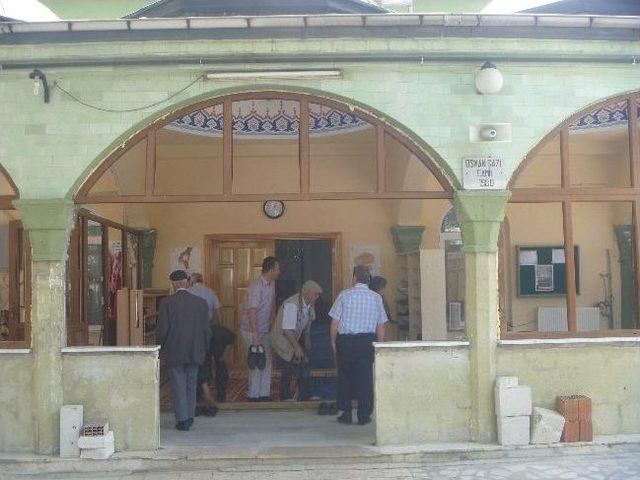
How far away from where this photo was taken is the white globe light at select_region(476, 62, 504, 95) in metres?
6.49

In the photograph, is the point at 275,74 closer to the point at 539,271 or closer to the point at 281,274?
the point at 281,274

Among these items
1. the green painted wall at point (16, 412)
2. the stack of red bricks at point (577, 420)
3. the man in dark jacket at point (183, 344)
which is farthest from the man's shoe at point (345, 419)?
the green painted wall at point (16, 412)

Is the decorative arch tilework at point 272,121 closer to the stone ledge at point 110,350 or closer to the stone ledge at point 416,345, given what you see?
the stone ledge at point 110,350

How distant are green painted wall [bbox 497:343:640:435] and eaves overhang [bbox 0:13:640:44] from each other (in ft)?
9.25

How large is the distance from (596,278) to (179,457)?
23.2 feet

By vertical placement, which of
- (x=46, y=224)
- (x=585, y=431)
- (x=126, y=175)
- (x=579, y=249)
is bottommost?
(x=585, y=431)

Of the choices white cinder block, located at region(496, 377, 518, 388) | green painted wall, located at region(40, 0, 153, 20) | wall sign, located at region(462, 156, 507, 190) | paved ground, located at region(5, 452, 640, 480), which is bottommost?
paved ground, located at region(5, 452, 640, 480)

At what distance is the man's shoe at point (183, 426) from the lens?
7230mm

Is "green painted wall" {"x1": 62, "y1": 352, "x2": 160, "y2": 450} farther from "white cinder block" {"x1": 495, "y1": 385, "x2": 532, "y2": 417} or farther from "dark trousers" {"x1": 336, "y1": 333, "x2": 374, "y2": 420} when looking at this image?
"white cinder block" {"x1": 495, "y1": 385, "x2": 532, "y2": 417}

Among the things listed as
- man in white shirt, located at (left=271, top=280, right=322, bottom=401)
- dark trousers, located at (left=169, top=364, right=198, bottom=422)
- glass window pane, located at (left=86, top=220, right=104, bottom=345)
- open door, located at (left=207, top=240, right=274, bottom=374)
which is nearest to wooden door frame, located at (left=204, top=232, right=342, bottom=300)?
open door, located at (left=207, top=240, right=274, bottom=374)

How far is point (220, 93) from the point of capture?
6652 mm

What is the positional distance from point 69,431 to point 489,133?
4.50 meters

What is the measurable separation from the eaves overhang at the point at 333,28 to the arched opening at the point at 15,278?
4.52ft

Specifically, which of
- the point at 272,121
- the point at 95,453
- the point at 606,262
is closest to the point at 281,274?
the point at 272,121
